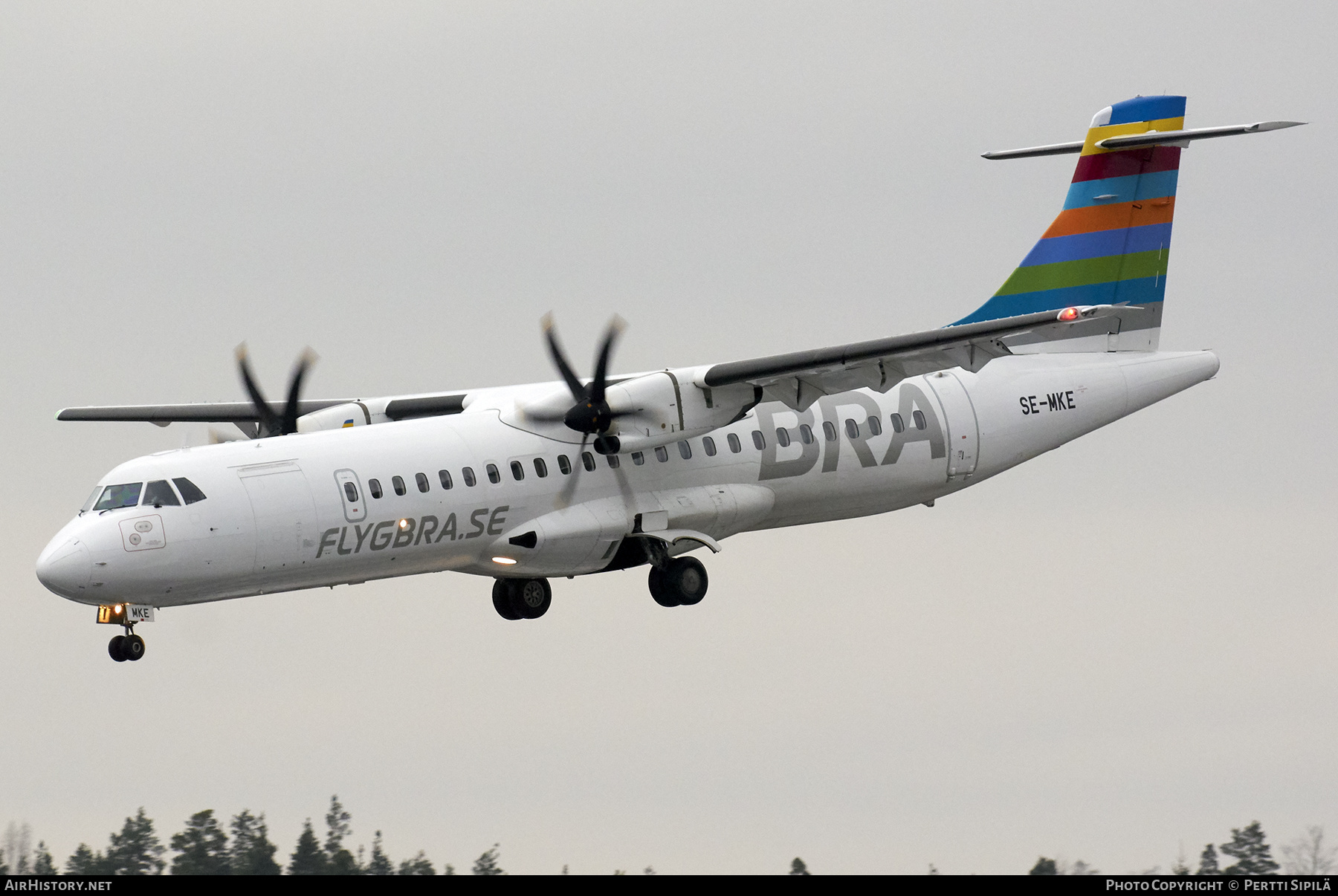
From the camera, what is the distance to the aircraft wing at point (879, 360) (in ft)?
91.8

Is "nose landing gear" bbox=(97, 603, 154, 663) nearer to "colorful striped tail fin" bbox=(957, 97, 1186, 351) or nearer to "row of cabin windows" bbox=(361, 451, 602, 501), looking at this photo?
"row of cabin windows" bbox=(361, 451, 602, 501)

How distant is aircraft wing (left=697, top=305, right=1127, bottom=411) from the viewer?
27969 mm

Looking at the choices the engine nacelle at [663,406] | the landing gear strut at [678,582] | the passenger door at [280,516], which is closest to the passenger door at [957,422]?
the engine nacelle at [663,406]

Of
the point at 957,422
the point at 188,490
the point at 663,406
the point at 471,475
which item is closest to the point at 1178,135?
the point at 957,422

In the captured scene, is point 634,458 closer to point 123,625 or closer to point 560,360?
point 560,360

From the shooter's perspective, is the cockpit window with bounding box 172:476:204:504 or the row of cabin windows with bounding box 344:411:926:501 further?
the row of cabin windows with bounding box 344:411:926:501

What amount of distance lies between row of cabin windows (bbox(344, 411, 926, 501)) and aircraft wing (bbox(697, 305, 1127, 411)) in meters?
1.35

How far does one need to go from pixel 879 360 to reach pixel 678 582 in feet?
15.9

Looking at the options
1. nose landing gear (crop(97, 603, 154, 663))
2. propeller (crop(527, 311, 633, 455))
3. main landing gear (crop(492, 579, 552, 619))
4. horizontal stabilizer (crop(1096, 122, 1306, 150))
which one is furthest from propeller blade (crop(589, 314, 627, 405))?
horizontal stabilizer (crop(1096, 122, 1306, 150))

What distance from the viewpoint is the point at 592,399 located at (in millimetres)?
29359

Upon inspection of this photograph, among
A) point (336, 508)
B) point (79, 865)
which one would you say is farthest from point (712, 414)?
point (79, 865)

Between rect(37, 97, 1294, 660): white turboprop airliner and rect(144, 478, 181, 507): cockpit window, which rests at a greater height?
rect(37, 97, 1294, 660): white turboprop airliner

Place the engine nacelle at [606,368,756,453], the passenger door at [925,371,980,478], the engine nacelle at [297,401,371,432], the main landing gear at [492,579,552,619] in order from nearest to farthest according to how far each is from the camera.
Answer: the engine nacelle at [606,368,756,453], the main landing gear at [492,579,552,619], the engine nacelle at [297,401,371,432], the passenger door at [925,371,980,478]

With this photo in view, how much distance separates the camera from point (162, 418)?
35156 mm
